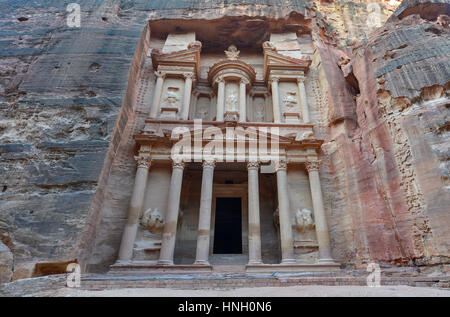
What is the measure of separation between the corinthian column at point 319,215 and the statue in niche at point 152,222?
5922 mm

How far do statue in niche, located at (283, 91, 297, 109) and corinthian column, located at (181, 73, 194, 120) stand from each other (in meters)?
4.92

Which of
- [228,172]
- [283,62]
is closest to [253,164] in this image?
[228,172]

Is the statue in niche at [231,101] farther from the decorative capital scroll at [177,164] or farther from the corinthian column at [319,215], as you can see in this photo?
the corinthian column at [319,215]

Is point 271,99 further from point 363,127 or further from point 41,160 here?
point 41,160

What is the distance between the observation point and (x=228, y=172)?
12781mm

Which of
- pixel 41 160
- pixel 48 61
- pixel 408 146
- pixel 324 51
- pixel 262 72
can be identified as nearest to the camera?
pixel 408 146

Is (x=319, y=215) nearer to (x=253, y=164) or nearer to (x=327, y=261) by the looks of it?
(x=327, y=261)

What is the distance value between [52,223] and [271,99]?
1152 centimetres

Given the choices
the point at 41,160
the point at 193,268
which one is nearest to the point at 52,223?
the point at 41,160

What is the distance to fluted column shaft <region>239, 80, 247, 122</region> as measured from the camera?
1292 centimetres

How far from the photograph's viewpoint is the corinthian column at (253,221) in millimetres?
9320

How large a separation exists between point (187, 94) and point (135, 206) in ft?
20.5

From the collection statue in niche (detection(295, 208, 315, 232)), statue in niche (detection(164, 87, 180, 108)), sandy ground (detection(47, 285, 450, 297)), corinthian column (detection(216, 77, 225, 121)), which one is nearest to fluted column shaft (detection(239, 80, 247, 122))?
corinthian column (detection(216, 77, 225, 121))

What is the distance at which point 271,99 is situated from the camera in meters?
14.6
